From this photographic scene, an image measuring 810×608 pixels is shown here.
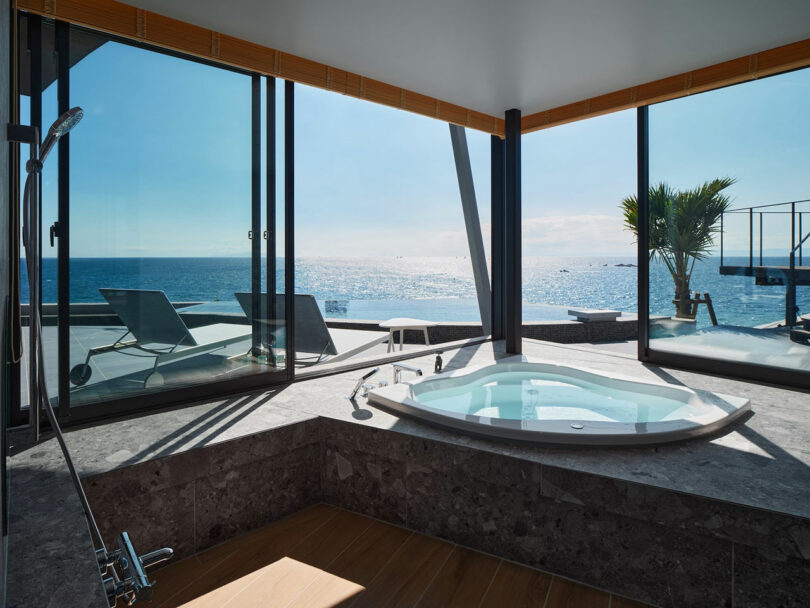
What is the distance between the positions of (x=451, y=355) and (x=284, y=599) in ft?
7.63

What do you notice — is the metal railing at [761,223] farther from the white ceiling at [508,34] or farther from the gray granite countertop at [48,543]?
the gray granite countertop at [48,543]

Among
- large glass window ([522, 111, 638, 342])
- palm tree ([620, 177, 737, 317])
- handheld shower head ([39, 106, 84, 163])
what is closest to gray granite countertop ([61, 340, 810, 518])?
palm tree ([620, 177, 737, 317])

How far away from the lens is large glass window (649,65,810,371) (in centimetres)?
294

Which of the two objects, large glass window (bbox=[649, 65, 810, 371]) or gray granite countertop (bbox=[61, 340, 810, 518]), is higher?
large glass window (bbox=[649, 65, 810, 371])

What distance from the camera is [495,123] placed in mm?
4012

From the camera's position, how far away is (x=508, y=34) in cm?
252

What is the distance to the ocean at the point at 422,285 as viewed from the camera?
2361 mm

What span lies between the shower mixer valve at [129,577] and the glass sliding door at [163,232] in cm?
149

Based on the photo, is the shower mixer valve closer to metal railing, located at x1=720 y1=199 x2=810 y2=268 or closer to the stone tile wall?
the stone tile wall

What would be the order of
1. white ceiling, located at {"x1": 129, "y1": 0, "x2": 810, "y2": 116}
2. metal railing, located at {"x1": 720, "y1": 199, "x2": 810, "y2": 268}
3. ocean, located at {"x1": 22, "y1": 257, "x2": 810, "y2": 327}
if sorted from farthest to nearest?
metal railing, located at {"x1": 720, "y1": 199, "x2": 810, "y2": 268}
ocean, located at {"x1": 22, "y1": 257, "x2": 810, "y2": 327}
white ceiling, located at {"x1": 129, "y1": 0, "x2": 810, "y2": 116}

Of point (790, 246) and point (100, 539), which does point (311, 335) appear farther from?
point (790, 246)

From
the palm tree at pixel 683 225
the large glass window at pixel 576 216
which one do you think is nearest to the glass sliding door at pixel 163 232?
the palm tree at pixel 683 225

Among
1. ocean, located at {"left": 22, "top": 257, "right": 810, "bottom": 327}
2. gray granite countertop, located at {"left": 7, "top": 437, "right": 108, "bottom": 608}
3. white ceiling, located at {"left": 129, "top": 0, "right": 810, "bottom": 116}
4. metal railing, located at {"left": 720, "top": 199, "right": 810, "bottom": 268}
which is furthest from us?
metal railing, located at {"left": 720, "top": 199, "right": 810, "bottom": 268}

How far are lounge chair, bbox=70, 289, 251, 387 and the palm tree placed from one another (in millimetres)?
2966
